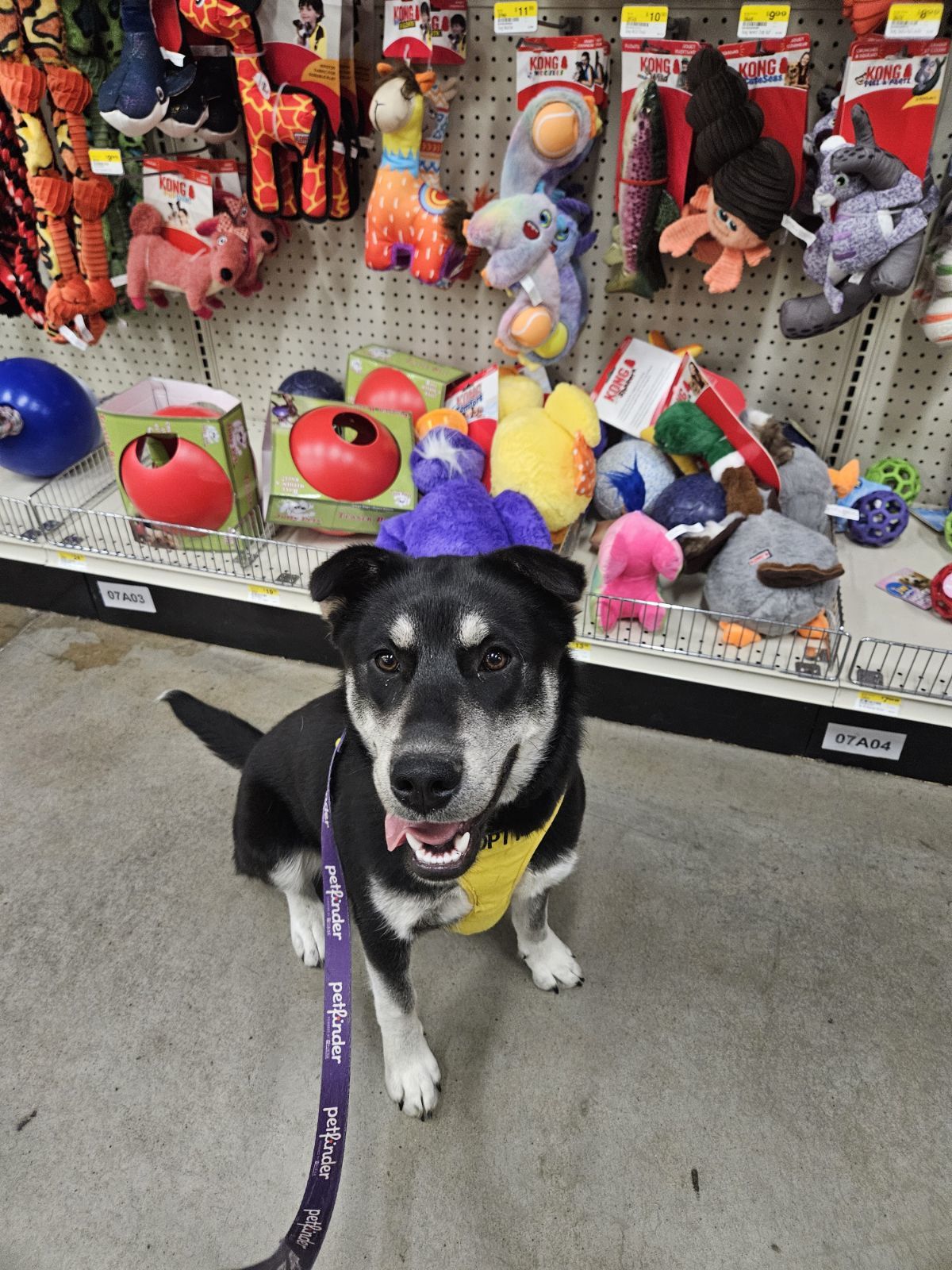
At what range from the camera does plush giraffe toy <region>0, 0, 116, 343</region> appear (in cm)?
182

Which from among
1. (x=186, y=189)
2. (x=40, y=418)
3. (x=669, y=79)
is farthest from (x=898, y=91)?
(x=40, y=418)

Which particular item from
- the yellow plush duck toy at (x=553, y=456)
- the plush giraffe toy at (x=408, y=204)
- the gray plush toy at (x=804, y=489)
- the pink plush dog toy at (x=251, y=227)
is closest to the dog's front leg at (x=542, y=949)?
the yellow plush duck toy at (x=553, y=456)

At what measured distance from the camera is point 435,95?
1812mm

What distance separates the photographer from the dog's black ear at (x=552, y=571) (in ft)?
3.32

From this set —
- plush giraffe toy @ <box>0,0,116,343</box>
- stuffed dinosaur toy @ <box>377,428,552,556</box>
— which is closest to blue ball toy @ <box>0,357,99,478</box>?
plush giraffe toy @ <box>0,0,116,343</box>

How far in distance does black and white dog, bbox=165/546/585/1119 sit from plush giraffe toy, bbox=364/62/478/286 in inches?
46.9

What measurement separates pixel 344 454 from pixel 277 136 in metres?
0.79

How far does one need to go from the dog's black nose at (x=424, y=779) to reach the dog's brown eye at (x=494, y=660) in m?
0.17

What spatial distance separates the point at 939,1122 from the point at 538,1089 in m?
0.68

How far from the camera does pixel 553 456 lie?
71.8 inches

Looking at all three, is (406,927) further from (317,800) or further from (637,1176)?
(637,1176)

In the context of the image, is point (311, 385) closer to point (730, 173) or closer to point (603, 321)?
point (603, 321)

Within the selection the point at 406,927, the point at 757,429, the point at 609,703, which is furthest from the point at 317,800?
the point at 757,429

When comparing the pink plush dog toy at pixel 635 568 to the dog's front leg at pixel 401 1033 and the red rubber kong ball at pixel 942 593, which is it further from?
the dog's front leg at pixel 401 1033
